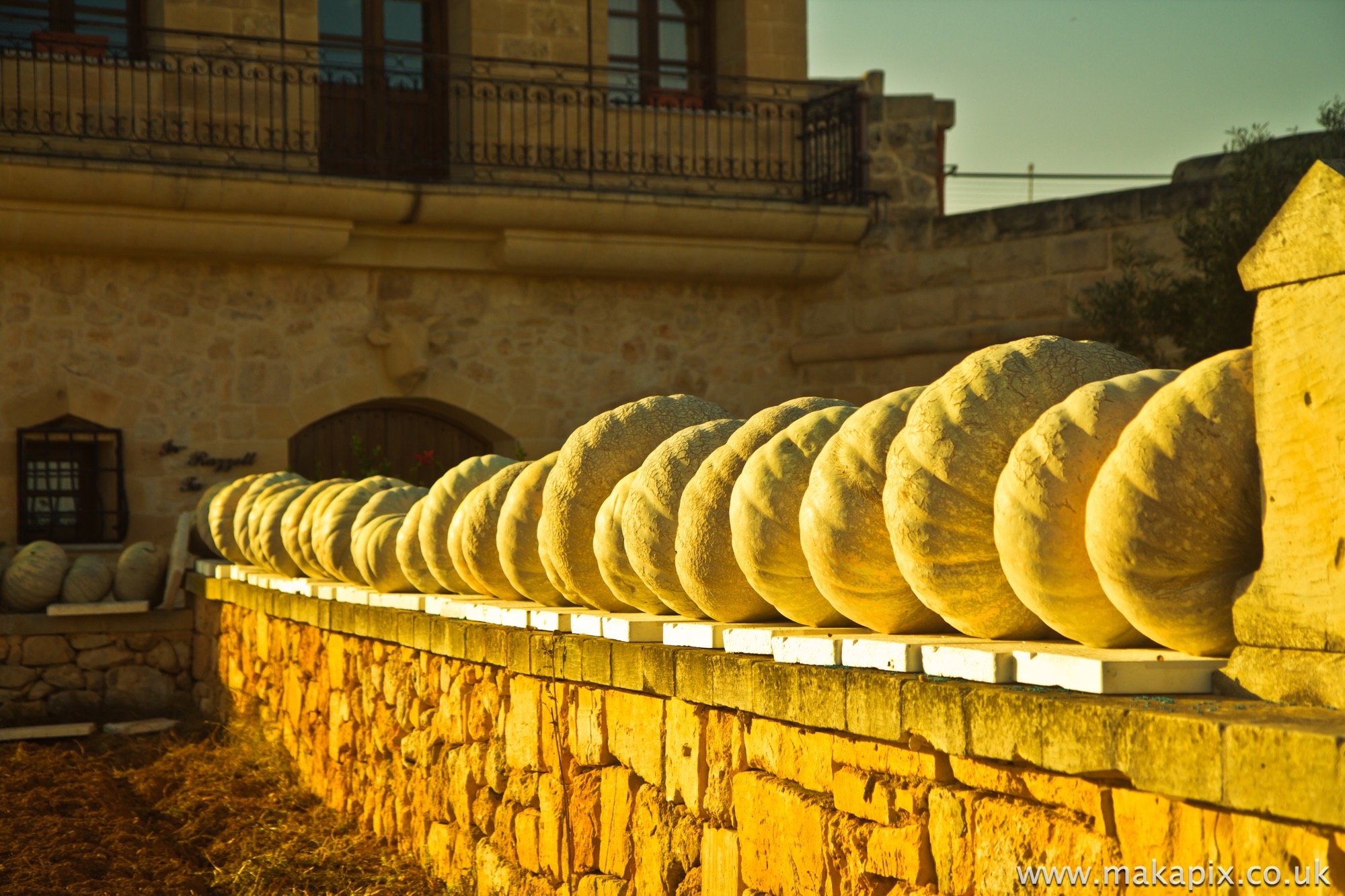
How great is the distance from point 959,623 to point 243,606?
5.78 metres

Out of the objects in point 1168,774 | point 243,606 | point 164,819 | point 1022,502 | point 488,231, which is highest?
point 488,231

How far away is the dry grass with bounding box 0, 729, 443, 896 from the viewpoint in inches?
194

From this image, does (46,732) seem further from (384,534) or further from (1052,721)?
(1052,721)

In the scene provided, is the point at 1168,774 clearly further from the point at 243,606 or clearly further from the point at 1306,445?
the point at 243,606

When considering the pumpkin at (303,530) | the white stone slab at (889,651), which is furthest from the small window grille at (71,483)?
the white stone slab at (889,651)

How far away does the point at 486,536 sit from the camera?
462 cm

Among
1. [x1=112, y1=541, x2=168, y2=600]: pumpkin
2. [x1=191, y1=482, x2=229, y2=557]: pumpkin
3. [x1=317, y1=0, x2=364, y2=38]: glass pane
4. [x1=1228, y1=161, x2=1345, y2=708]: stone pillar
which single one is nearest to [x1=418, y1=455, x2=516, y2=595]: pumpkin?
[x1=1228, y1=161, x2=1345, y2=708]: stone pillar

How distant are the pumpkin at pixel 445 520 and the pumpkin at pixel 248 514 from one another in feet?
9.22

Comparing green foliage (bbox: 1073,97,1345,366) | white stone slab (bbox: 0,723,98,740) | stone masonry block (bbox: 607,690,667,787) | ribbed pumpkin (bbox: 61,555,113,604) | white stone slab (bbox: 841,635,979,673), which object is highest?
green foliage (bbox: 1073,97,1345,366)

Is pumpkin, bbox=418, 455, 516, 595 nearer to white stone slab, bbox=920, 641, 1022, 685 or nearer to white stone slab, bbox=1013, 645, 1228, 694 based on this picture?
white stone slab, bbox=920, 641, 1022, 685

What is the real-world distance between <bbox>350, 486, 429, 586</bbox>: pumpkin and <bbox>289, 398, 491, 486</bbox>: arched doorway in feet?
20.4

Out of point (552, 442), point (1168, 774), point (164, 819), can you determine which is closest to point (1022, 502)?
point (1168, 774)

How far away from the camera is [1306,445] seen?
6.38 ft

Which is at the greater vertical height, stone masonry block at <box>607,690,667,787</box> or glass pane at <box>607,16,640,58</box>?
glass pane at <box>607,16,640,58</box>
